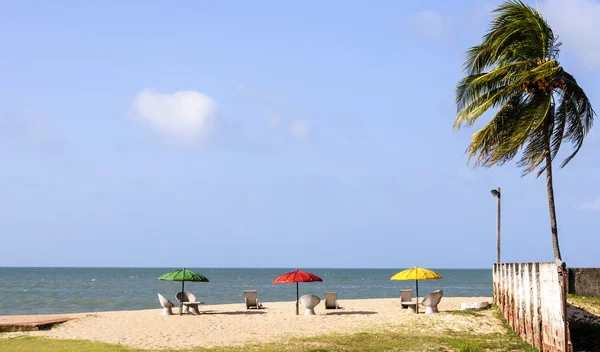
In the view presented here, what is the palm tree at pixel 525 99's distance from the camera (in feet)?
67.1

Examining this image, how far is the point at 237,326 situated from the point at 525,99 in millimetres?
10833

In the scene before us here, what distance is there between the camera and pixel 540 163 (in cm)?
2155

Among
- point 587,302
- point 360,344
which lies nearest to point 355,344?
point 360,344

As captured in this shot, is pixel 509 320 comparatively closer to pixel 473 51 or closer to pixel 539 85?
pixel 539 85

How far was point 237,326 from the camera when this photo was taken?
21.4 m

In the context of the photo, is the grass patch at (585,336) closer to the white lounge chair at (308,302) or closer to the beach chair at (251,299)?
the white lounge chair at (308,302)

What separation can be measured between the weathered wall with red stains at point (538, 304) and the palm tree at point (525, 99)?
368 cm

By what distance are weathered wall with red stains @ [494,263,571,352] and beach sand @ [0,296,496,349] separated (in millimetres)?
1731

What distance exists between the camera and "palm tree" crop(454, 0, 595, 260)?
20.4 meters

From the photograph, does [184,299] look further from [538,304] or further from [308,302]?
[538,304]

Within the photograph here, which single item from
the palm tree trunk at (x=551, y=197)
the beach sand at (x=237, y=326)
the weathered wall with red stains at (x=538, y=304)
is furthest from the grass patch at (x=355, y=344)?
the palm tree trunk at (x=551, y=197)

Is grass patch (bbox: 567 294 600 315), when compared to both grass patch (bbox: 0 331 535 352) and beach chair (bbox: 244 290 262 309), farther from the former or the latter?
beach chair (bbox: 244 290 262 309)

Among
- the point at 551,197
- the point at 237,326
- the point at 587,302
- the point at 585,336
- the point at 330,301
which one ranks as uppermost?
the point at 551,197

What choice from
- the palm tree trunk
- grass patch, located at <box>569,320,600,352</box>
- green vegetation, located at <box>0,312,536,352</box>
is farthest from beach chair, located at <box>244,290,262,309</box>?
grass patch, located at <box>569,320,600,352</box>
